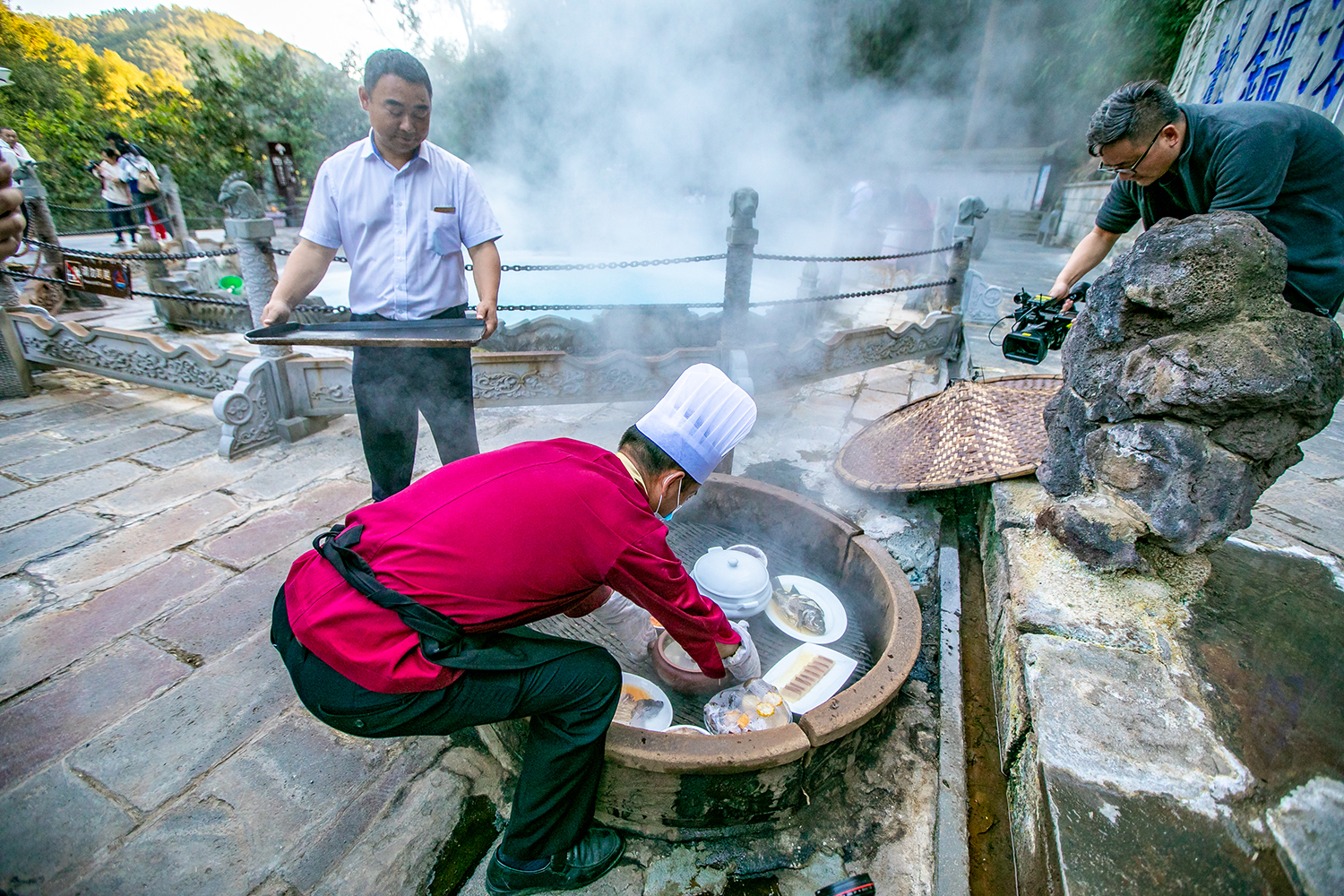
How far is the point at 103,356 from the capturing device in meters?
5.07

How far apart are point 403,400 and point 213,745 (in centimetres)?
167

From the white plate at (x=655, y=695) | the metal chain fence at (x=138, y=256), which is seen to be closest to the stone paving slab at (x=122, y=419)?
the metal chain fence at (x=138, y=256)

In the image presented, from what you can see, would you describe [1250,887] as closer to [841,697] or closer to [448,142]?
[841,697]

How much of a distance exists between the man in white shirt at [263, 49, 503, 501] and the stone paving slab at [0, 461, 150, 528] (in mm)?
2216

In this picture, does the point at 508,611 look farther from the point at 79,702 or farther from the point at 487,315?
the point at 79,702

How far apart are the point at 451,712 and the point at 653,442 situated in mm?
980

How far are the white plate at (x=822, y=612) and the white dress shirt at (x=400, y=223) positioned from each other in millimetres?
2288

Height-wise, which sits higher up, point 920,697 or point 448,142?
point 448,142

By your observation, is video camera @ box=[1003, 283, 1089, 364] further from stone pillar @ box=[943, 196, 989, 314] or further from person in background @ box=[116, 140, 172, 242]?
person in background @ box=[116, 140, 172, 242]

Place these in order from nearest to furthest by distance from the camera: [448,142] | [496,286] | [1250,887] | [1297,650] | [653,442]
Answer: [1250,887] < [653,442] < [1297,650] < [496,286] < [448,142]

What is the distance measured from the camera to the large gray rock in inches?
79.0

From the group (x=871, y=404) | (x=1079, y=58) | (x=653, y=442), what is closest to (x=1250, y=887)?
(x=653, y=442)

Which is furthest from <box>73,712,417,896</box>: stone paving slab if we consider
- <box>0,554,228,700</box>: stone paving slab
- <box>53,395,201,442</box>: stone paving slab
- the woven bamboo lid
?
<box>53,395,201,442</box>: stone paving slab

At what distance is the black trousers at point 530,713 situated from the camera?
5.28 ft
